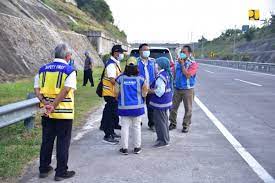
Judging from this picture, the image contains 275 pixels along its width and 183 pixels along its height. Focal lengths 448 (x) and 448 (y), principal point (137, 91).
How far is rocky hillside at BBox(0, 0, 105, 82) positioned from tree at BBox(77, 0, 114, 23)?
38713 mm

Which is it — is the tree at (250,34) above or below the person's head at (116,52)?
above

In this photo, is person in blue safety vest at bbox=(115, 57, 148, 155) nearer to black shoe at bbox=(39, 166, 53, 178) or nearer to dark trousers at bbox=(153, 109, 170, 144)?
dark trousers at bbox=(153, 109, 170, 144)

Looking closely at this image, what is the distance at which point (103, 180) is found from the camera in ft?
19.7

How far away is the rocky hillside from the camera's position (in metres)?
20.7

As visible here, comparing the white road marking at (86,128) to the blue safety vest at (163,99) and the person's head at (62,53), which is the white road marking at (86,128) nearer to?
the blue safety vest at (163,99)

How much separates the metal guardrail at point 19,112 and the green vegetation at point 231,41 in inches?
2068

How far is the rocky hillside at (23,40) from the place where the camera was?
20.7m

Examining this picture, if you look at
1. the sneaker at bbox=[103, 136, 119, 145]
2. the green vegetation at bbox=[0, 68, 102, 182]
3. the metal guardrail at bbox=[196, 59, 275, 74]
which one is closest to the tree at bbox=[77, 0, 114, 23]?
the metal guardrail at bbox=[196, 59, 275, 74]

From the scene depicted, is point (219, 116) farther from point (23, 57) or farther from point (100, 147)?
point (23, 57)

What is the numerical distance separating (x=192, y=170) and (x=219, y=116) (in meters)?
5.58

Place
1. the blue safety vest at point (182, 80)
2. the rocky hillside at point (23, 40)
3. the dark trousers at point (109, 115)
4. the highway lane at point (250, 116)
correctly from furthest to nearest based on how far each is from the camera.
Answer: the rocky hillside at point (23, 40)
the blue safety vest at point (182, 80)
the dark trousers at point (109, 115)
the highway lane at point (250, 116)

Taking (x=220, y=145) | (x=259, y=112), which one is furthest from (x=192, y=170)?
(x=259, y=112)


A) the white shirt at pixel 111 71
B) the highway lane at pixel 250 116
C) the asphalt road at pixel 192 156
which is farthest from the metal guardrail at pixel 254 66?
the white shirt at pixel 111 71

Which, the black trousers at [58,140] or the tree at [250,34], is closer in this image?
the black trousers at [58,140]
